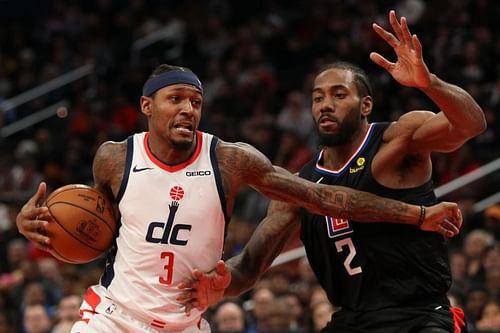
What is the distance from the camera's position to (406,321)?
529 cm

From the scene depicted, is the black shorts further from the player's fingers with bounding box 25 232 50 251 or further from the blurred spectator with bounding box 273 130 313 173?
the blurred spectator with bounding box 273 130 313 173

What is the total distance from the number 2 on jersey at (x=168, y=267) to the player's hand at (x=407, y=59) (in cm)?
162

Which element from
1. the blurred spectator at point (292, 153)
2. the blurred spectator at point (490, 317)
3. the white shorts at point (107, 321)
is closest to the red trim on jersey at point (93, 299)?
the white shorts at point (107, 321)

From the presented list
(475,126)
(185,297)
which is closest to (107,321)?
(185,297)

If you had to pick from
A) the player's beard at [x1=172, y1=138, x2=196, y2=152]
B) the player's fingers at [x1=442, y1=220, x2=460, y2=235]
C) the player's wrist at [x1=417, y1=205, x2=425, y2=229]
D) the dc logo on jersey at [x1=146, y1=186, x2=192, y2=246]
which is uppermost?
the player's beard at [x1=172, y1=138, x2=196, y2=152]

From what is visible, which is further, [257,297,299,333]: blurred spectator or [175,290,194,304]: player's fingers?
[257,297,299,333]: blurred spectator

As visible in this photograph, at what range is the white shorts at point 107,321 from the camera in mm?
5148

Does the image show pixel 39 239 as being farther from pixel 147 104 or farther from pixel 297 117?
pixel 297 117

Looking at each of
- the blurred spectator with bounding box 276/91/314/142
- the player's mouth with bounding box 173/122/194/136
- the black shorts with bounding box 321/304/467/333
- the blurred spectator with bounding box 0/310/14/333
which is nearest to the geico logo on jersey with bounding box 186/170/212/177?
the player's mouth with bounding box 173/122/194/136

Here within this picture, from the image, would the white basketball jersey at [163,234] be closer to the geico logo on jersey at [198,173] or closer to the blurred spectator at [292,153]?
the geico logo on jersey at [198,173]

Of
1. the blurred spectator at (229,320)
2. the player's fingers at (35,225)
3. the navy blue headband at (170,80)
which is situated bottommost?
the blurred spectator at (229,320)

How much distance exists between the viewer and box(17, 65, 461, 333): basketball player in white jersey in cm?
518

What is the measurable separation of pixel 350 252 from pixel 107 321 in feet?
4.78

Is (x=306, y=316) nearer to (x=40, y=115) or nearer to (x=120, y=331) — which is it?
(x=120, y=331)
